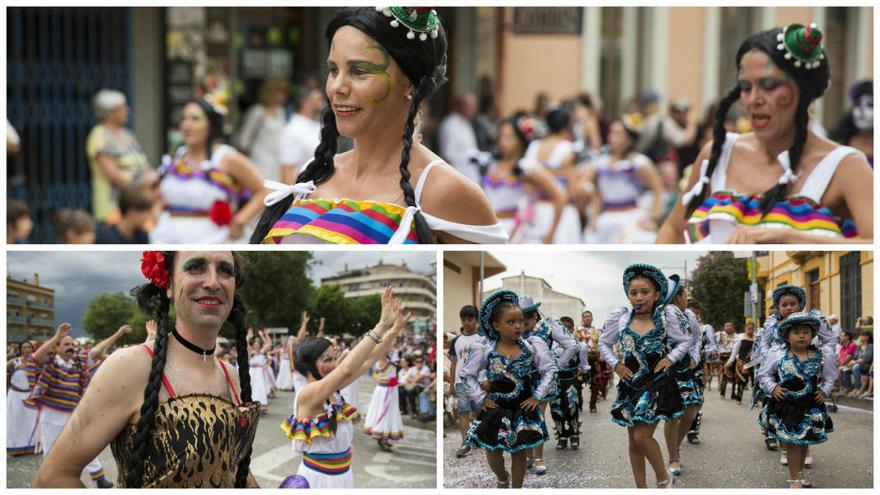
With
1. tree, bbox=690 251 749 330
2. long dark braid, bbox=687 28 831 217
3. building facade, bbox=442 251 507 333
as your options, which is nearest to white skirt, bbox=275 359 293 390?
building facade, bbox=442 251 507 333

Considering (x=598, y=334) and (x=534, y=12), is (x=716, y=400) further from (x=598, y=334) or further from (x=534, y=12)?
(x=534, y=12)

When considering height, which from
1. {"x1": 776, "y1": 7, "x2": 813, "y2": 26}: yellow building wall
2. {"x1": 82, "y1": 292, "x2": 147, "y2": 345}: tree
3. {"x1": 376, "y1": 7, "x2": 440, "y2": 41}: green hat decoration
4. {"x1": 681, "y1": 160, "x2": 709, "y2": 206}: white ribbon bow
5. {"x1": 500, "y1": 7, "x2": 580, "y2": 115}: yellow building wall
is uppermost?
{"x1": 776, "y1": 7, "x2": 813, "y2": 26}: yellow building wall

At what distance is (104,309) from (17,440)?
0.48 metres

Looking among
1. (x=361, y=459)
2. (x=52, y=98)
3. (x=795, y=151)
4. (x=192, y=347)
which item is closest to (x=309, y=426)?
(x=361, y=459)

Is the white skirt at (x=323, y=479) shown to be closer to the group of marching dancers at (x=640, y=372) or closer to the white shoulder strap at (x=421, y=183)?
the group of marching dancers at (x=640, y=372)

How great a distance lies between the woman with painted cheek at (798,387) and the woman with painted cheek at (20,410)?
220 cm

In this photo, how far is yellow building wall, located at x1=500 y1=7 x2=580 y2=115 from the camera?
18500 millimetres

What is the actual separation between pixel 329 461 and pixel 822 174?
1.86 meters

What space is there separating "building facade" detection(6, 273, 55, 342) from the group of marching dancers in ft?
3.98

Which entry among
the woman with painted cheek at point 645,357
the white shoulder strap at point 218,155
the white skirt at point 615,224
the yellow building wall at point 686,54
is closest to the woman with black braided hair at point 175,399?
the woman with painted cheek at point 645,357

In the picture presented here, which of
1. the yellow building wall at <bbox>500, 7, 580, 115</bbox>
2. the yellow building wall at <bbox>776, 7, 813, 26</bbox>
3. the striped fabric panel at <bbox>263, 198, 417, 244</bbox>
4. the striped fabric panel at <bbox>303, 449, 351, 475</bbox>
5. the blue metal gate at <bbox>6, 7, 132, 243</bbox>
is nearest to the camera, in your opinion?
the striped fabric panel at <bbox>263, 198, 417, 244</bbox>

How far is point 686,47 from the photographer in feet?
65.5

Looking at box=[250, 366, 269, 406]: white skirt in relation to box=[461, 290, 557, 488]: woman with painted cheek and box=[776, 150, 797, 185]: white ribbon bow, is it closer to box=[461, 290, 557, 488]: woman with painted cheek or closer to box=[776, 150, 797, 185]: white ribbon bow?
box=[461, 290, 557, 488]: woman with painted cheek

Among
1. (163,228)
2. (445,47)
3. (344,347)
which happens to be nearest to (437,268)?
(344,347)
